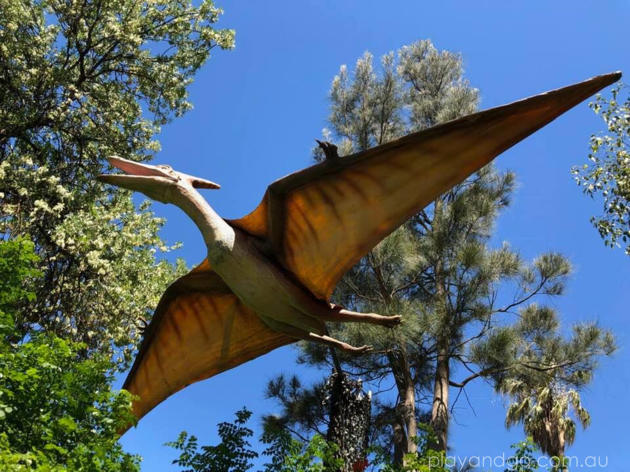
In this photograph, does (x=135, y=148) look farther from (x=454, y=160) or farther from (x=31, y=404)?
(x=454, y=160)

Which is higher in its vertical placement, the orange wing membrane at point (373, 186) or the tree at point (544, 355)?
the tree at point (544, 355)

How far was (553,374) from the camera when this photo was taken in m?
12.0

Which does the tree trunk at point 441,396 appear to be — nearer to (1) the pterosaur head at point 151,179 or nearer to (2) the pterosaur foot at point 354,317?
(2) the pterosaur foot at point 354,317

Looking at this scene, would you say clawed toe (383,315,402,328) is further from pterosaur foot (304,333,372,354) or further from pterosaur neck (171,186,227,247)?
pterosaur neck (171,186,227,247)

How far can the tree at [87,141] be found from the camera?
28.4ft

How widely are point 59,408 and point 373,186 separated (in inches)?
98.9

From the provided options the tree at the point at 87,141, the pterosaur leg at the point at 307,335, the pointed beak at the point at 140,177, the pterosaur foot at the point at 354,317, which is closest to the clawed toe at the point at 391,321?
the pterosaur foot at the point at 354,317

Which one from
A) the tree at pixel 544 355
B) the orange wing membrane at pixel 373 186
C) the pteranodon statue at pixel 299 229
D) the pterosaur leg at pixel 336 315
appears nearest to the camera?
the orange wing membrane at pixel 373 186

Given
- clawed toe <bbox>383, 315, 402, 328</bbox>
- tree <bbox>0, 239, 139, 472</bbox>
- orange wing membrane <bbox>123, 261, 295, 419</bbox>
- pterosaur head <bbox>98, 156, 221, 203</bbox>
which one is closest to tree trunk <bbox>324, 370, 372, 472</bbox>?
orange wing membrane <bbox>123, 261, 295, 419</bbox>

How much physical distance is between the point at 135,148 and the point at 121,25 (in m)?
1.89

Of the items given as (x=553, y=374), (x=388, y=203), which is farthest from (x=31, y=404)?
(x=553, y=374)

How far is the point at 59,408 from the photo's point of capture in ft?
14.5

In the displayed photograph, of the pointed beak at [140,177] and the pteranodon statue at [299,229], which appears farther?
the pointed beak at [140,177]

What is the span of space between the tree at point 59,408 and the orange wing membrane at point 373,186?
4.99ft
